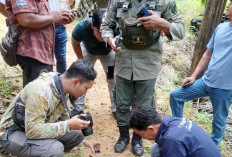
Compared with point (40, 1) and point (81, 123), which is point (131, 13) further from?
point (81, 123)

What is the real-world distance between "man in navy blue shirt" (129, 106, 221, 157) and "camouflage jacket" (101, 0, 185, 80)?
2.94 feet

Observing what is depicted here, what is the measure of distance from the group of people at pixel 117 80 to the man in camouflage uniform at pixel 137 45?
0.04ft

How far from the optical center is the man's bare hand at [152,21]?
8.95ft

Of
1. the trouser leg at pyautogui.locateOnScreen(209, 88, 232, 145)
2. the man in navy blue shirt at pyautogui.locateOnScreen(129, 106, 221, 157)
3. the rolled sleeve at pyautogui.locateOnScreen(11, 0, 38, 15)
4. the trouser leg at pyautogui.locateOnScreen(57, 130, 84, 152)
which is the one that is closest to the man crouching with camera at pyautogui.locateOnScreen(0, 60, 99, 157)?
the trouser leg at pyautogui.locateOnScreen(57, 130, 84, 152)

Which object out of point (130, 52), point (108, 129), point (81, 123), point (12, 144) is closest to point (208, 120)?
point (108, 129)

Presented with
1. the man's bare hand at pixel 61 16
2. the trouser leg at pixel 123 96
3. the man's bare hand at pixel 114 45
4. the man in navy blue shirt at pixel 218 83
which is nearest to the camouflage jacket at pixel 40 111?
the man's bare hand at pixel 61 16

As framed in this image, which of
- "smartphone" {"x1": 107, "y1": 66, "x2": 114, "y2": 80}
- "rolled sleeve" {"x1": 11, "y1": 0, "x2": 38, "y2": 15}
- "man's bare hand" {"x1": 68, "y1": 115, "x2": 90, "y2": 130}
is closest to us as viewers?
"man's bare hand" {"x1": 68, "y1": 115, "x2": 90, "y2": 130}

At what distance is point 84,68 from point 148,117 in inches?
28.8

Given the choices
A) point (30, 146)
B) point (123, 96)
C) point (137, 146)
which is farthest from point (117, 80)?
point (30, 146)

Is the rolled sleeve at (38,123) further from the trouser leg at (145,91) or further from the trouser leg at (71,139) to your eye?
the trouser leg at (145,91)

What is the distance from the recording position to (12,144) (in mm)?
2443

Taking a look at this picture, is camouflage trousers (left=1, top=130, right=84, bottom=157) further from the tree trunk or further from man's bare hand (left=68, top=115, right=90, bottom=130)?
the tree trunk

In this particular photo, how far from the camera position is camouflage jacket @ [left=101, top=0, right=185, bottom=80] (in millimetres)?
2912

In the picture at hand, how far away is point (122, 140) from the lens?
3469 mm
